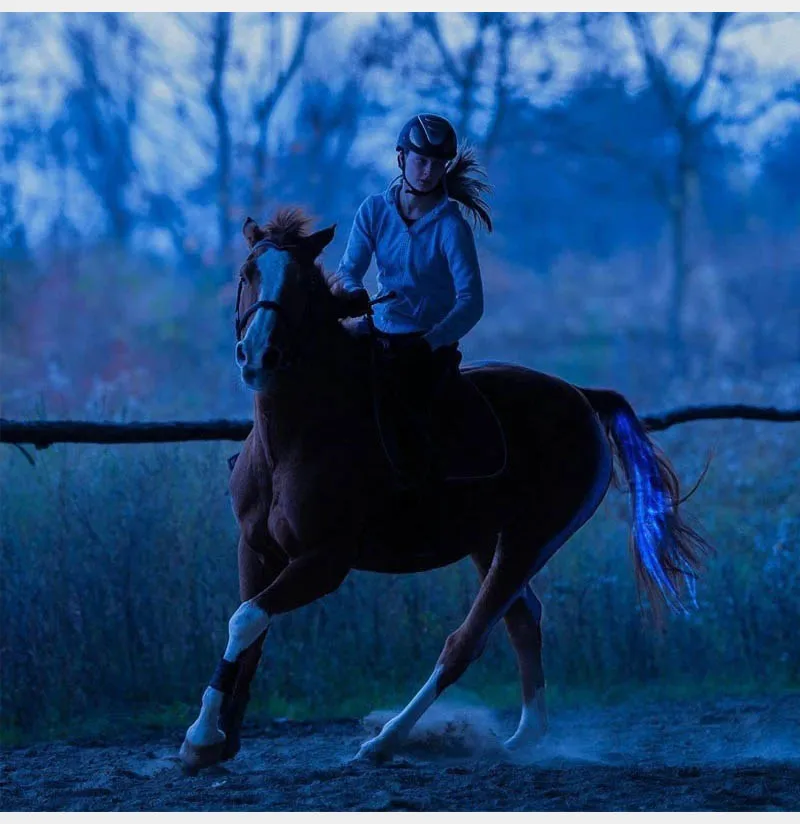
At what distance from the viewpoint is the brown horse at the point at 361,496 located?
131 inches

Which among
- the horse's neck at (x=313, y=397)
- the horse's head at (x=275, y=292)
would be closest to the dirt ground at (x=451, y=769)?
the horse's neck at (x=313, y=397)

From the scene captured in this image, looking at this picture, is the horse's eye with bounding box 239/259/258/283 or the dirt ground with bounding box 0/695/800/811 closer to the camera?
the horse's eye with bounding box 239/259/258/283

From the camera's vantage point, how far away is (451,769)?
3941mm

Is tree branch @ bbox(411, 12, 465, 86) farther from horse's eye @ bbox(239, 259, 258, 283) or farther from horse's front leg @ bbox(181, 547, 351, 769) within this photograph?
horse's front leg @ bbox(181, 547, 351, 769)

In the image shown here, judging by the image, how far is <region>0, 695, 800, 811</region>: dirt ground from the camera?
3.59m

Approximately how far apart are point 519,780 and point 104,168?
329 inches

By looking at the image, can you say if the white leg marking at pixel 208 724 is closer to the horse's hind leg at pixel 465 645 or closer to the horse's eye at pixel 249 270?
the horse's hind leg at pixel 465 645

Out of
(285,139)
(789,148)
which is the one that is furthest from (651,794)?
(789,148)

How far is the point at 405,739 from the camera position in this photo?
3.91 meters

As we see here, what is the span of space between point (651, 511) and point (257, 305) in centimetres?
189

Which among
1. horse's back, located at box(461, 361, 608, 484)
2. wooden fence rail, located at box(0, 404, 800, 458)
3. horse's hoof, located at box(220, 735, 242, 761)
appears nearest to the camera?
horse's hoof, located at box(220, 735, 242, 761)

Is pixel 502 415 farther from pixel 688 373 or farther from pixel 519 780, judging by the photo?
pixel 688 373

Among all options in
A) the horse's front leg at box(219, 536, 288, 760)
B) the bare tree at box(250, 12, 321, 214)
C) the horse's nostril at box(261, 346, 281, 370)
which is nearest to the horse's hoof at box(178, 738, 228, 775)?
the horse's front leg at box(219, 536, 288, 760)

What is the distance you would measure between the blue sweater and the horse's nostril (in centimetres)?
54
